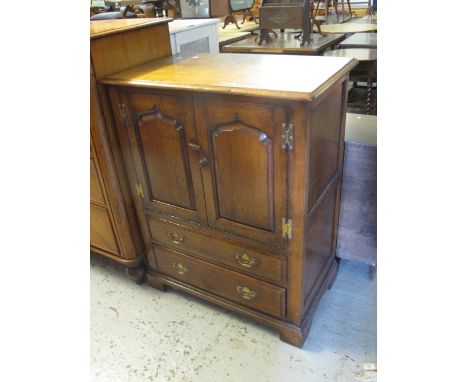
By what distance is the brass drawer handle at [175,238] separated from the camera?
1464 millimetres

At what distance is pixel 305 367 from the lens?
134 cm

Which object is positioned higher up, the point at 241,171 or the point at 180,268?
the point at 241,171

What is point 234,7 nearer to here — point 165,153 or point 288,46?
point 288,46

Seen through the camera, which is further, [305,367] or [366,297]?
[366,297]

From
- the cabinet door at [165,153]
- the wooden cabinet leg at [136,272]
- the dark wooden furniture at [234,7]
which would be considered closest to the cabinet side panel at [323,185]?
the cabinet door at [165,153]

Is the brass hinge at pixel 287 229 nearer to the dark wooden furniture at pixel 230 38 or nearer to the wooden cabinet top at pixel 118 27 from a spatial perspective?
the wooden cabinet top at pixel 118 27

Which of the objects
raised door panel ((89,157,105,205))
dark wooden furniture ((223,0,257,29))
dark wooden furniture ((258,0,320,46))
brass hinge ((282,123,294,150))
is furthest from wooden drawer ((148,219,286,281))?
dark wooden furniture ((223,0,257,29))

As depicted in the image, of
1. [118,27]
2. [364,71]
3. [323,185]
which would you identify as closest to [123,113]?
[118,27]

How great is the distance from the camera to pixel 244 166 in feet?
3.72

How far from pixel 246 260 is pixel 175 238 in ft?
1.06

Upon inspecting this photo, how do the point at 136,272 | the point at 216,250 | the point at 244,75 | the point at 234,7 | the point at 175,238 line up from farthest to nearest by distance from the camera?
the point at 234,7 → the point at 136,272 → the point at 175,238 → the point at 216,250 → the point at 244,75
